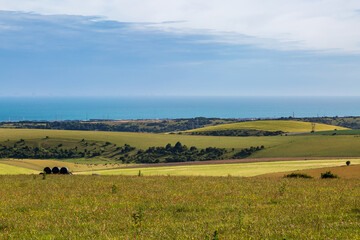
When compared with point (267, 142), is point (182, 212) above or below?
above

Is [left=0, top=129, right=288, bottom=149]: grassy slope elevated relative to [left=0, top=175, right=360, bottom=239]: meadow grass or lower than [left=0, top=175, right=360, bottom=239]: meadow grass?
lower

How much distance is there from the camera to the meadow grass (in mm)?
11297

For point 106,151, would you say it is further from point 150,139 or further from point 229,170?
point 229,170

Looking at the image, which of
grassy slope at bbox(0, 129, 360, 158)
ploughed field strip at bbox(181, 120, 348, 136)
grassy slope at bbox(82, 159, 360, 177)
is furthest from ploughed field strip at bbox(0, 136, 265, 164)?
ploughed field strip at bbox(181, 120, 348, 136)

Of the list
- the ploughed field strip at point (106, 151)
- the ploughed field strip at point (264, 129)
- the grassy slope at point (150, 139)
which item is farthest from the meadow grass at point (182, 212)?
the ploughed field strip at point (264, 129)

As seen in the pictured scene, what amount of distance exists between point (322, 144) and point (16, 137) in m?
94.0

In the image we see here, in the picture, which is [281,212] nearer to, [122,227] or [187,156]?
[122,227]

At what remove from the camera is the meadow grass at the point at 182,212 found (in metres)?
11.3

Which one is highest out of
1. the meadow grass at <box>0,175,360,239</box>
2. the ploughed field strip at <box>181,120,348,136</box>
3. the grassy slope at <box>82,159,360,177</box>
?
the ploughed field strip at <box>181,120,348,136</box>

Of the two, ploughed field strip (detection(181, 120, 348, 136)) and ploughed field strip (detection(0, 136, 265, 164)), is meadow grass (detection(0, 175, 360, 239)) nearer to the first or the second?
ploughed field strip (detection(0, 136, 265, 164))

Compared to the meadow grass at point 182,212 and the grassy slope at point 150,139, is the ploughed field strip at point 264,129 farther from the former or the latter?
the meadow grass at point 182,212

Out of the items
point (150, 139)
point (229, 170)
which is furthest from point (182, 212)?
point (150, 139)

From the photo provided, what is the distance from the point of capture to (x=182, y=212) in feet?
48.1

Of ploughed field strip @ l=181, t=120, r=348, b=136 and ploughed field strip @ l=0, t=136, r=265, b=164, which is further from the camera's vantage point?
ploughed field strip @ l=181, t=120, r=348, b=136
